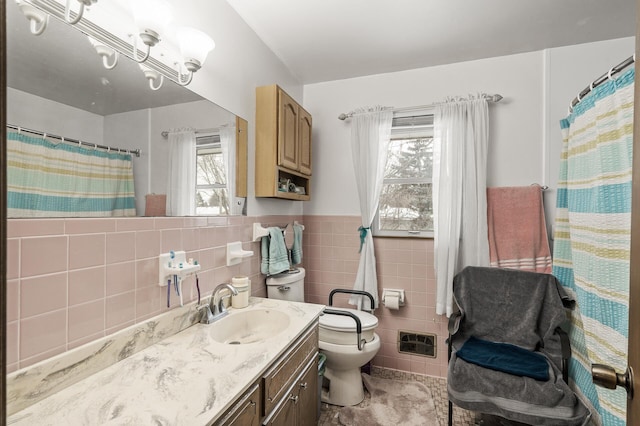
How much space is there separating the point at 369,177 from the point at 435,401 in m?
1.68

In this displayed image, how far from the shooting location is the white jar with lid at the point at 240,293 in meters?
1.59

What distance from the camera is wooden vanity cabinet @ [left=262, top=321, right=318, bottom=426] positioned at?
1.09 m

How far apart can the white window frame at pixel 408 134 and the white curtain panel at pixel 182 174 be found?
1.53 metres

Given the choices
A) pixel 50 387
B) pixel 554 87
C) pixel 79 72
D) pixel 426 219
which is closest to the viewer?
pixel 50 387

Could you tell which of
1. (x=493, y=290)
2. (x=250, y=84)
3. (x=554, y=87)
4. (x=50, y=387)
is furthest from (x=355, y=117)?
(x=50, y=387)

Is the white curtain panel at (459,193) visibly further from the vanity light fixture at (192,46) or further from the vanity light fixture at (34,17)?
the vanity light fixture at (34,17)

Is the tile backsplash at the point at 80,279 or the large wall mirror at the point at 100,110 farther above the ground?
the large wall mirror at the point at 100,110

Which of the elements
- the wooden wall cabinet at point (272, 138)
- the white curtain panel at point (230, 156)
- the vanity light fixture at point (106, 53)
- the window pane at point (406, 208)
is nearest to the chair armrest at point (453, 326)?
the window pane at point (406, 208)

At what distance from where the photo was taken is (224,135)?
63.7 inches

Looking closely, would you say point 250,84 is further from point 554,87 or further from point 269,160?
point 554,87

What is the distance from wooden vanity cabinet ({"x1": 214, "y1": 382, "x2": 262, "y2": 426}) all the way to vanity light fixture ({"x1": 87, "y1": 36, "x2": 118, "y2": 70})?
1.20 meters

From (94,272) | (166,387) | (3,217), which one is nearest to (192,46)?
(94,272)

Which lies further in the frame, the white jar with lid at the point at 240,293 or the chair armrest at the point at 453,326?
the chair armrest at the point at 453,326

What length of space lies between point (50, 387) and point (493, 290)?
2.26 m
